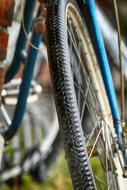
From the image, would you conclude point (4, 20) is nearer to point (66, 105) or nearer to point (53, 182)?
point (66, 105)

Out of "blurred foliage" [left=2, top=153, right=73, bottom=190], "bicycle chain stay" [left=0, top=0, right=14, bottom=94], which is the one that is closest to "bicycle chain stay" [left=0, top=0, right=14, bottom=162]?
"bicycle chain stay" [left=0, top=0, right=14, bottom=94]

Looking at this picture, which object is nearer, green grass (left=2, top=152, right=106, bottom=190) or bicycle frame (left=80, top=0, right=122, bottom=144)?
bicycle frame (left=80, top=0, right=122, bottom=144)

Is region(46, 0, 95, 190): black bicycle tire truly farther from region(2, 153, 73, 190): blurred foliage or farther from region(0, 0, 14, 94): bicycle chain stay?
region(2, 153, 73, 190): blurred foliage

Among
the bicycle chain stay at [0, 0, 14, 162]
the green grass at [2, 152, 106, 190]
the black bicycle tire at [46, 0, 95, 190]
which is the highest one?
the bicycle chain stay at [0, 0, 14, 162]

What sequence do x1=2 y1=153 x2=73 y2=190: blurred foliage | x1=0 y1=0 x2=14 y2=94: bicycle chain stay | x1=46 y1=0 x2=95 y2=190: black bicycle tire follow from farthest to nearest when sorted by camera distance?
x1=2 y1=153 x2=73 y2=190: blurred foliage < x1=0 y1=0 x2=14 y2=94: bicycle chain stay < x1=46 y1=0 x2=95 y2=190: black bicycle tire

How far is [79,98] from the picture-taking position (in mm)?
1328

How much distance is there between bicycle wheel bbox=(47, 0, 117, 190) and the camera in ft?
3.10

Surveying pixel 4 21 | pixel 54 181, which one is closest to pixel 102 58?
pixel 4 21

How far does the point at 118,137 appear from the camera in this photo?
1.31 metres

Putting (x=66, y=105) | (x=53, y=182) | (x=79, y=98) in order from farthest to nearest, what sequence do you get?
(x=53, y=182), (x=79, y=98), (x=66, y=105)

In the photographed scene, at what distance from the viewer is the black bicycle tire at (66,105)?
93 cm

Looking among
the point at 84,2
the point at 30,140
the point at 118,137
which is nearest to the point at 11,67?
the point at 84,2

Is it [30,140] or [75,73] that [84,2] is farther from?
[30,140]

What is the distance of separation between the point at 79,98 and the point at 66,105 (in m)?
0.37
